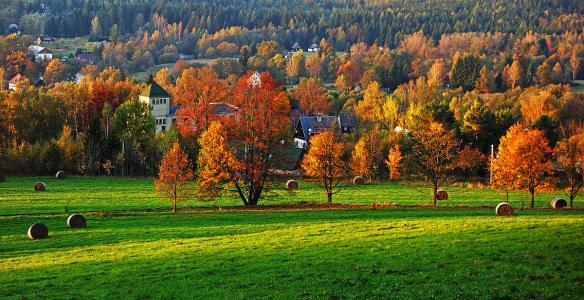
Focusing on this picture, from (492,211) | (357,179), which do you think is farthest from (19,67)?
(492,211)

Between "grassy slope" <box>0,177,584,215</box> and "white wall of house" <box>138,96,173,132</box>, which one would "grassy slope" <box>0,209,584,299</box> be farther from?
"white wall of house" <box>138,96,173,132</box>

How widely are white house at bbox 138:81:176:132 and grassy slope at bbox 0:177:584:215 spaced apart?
30646mm

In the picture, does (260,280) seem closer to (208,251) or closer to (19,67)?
(208,251)

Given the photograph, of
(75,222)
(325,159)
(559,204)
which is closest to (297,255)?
(75,222)

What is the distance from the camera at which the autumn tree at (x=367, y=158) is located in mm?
72562

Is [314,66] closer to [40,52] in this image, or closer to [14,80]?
[40,52]

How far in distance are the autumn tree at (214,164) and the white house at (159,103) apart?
163 feet

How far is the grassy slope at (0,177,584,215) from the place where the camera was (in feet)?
168

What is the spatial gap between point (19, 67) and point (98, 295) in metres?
137

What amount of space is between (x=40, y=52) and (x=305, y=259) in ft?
517

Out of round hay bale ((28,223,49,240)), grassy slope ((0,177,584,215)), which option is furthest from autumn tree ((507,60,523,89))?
round hay bale ((28,223,49,240))

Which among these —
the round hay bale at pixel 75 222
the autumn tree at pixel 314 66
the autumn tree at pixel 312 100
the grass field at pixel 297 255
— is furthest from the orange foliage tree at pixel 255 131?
the autumn tree at pixel 314 66

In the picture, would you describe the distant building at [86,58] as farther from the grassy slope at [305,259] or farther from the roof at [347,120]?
the grassy slope at [305,259]

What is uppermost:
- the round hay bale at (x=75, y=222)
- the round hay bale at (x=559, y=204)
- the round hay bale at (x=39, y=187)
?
the round hay bale at (x=39, y=187)
